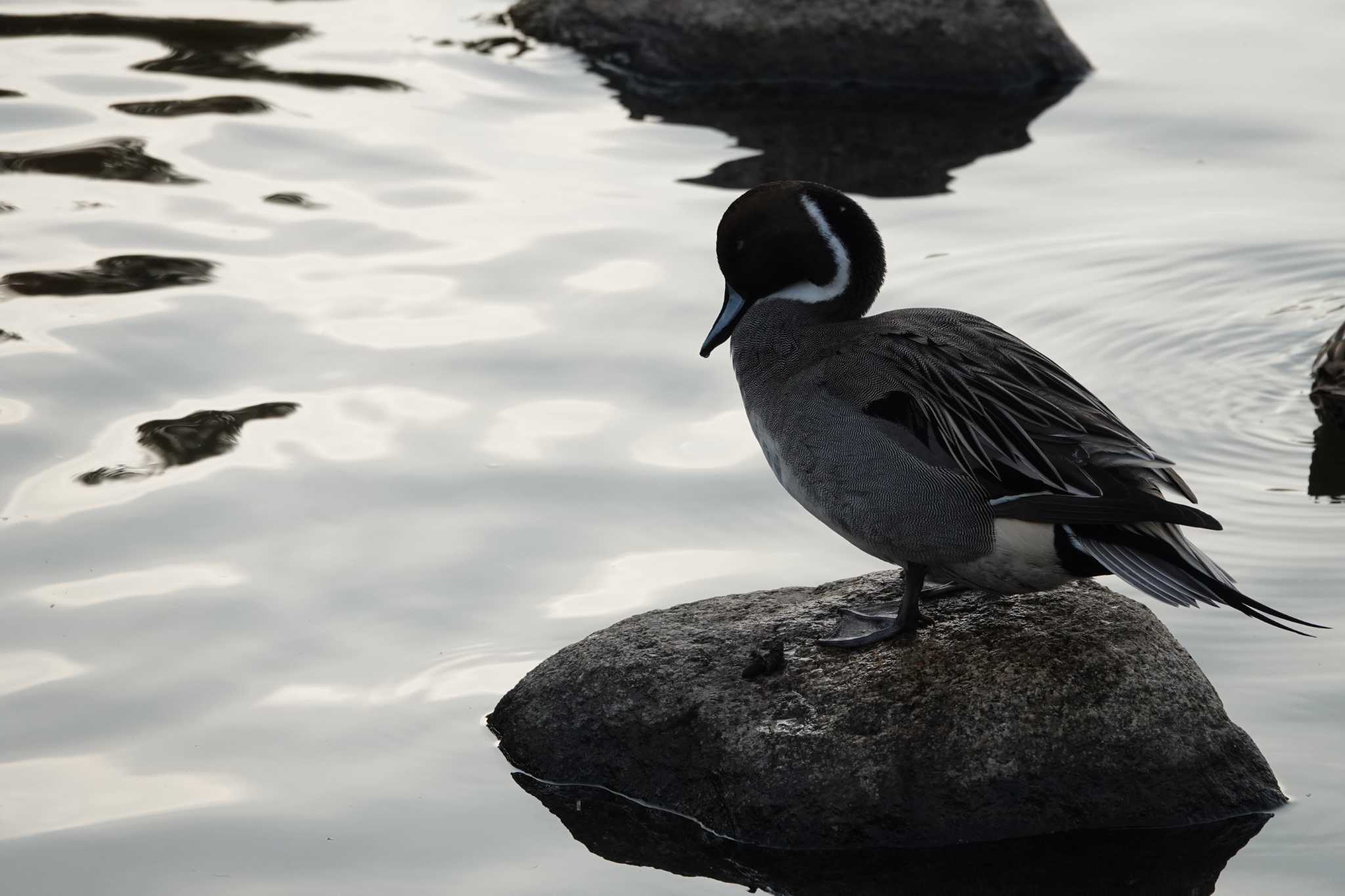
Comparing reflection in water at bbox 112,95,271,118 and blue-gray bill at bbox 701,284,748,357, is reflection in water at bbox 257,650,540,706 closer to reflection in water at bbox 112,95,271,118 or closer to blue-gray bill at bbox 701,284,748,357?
blue-gray bill at bbox 701,284,748,357

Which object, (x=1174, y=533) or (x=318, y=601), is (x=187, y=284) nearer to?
(x=318, y=601)

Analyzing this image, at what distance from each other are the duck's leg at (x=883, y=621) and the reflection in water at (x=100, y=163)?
512cm

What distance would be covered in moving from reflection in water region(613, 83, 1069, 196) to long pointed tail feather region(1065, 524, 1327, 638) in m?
4.60

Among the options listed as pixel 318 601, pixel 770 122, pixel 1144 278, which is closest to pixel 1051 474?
pixel 318 601

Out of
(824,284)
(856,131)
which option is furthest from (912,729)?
(856,131)

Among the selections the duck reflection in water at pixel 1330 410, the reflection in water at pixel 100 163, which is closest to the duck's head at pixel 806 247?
the duck reflection in water at pixel 1330 410

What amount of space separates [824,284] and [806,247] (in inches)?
4.8

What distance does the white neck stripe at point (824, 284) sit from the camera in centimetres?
510

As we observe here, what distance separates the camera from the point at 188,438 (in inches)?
260

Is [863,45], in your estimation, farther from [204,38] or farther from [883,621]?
[883,621]

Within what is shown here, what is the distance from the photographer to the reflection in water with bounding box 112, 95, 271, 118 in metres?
9.72

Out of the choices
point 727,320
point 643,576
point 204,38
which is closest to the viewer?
point 727,320

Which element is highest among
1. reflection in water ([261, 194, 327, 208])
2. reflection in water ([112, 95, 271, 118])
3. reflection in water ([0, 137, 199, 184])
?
reflection in water ([112, 95, 271, 118])

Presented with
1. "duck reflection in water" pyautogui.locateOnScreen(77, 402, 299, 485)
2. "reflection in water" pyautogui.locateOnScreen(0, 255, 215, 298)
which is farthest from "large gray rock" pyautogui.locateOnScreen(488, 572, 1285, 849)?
"reflection in water" pyautogui.locateOnScreen(0, 255, 215, 298)
